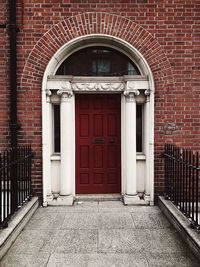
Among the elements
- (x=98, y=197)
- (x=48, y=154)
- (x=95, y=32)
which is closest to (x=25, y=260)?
(x=48, y=154)

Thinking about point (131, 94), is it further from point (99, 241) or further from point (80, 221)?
point (99, 241)

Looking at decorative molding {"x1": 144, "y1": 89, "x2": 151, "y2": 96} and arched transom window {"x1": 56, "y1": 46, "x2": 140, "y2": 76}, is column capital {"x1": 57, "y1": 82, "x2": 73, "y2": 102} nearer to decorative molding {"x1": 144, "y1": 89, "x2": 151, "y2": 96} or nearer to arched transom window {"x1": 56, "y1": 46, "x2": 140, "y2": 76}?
arched transom window {"x1": 56, "y1": 46, "x2": 140, "y2": 76}

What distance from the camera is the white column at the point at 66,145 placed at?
5723 mm

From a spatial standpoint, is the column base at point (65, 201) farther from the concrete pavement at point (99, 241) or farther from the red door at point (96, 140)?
the red door at point (96, 140)

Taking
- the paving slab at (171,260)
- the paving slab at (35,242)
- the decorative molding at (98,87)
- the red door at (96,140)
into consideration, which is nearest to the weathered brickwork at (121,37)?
the decorative molding at (98,87)

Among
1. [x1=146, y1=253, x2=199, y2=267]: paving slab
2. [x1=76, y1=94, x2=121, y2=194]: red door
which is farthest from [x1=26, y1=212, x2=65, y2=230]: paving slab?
[x1=146, y1=253, x2=199, y2=267]: paving slab

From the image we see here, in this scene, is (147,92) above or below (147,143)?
above

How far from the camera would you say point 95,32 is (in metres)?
5.68

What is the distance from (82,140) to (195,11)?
376 cm

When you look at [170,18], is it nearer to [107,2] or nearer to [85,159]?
[107,2]

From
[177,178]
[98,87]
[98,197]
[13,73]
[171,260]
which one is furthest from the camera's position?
[98,197]

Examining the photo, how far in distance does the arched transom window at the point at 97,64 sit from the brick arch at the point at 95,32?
46 cm

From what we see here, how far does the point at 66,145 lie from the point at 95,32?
2.52 metres

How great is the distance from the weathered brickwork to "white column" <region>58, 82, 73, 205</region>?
0.52 metres
